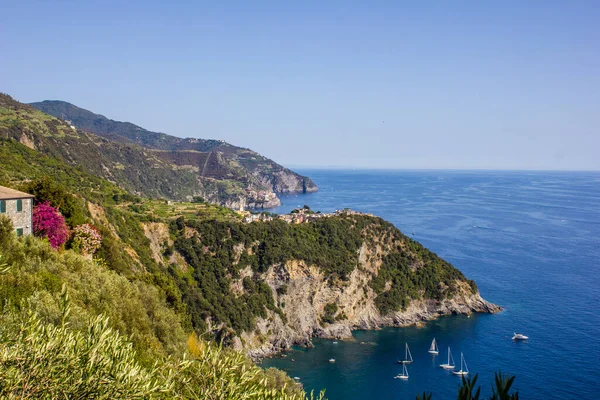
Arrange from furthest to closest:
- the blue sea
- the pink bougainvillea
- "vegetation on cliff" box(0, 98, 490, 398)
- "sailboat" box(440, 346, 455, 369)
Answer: "sailboat" box(440, 346, 455, 369), the blue sea, the pink bougainvillea, "vegetation on cliff" box(0, 98, 490, 398)

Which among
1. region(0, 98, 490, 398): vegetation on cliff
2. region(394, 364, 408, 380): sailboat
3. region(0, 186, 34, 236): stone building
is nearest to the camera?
region(0, 98, 490, 398): vegetation on cliff

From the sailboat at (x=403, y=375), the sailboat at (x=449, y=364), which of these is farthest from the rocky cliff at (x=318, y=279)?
the sailboat at (x=449, y=364)

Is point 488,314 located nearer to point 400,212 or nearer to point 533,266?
point 533,266

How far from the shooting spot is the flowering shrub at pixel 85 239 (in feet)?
82.4

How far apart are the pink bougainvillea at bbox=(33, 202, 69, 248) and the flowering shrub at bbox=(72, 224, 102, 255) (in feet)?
4.26

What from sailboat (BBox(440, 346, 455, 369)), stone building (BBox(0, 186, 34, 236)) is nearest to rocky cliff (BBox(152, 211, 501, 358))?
sailboat (BBox(440, 346, 455, 369))

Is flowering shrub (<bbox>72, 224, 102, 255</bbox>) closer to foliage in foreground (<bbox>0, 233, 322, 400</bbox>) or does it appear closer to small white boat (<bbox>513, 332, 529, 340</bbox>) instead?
foliage in foreground (<bbox>0, 233, 322, 400</bbox>)

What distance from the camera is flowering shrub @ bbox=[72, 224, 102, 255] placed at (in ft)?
82.4

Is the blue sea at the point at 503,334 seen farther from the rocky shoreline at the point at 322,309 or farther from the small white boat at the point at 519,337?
the rocky shoreline at the point at 322,309

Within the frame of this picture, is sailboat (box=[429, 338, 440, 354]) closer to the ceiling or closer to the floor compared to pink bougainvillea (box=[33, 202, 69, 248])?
closer to the floor

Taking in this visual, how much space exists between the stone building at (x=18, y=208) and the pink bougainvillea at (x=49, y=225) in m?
0.68

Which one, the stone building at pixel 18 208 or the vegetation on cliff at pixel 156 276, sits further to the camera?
the stone building at pixel 18 208

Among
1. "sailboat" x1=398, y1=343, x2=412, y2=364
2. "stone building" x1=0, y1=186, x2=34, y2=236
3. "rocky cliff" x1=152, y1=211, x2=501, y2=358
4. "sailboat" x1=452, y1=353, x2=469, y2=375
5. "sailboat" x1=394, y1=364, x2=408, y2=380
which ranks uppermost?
"stone building" x1=0, y1=186, x2=34, y2=236

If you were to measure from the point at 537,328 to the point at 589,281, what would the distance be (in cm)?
2181
